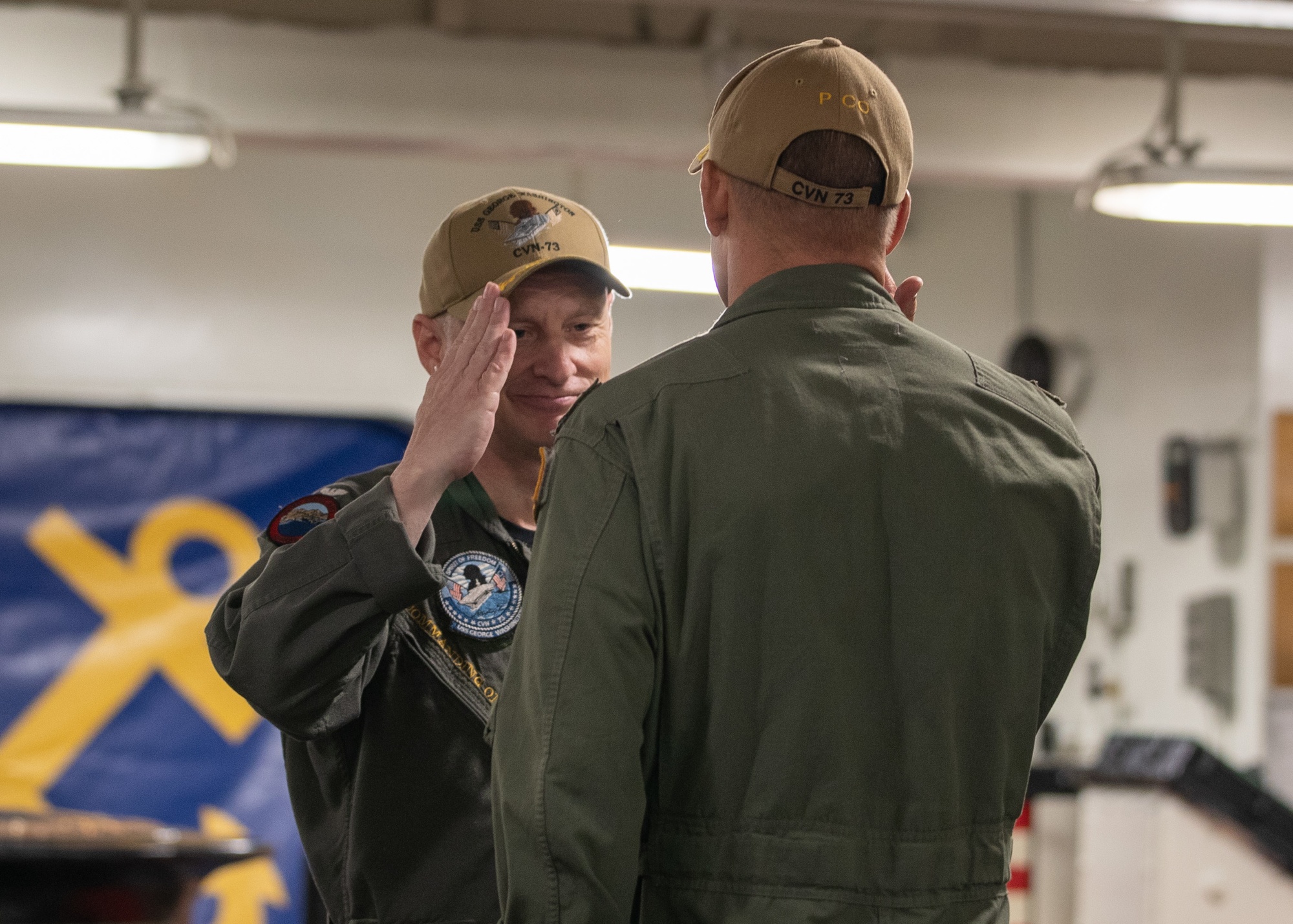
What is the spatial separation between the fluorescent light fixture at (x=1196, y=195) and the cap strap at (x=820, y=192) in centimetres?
367

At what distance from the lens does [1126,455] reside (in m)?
7.78

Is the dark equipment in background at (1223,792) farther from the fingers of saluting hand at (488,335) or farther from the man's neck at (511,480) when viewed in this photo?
the fingers of saluting hand at (488,335)

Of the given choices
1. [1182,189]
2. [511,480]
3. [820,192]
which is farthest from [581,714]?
[1182,189]

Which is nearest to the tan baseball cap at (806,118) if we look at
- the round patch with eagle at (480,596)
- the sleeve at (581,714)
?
the sleeve at (581,714)

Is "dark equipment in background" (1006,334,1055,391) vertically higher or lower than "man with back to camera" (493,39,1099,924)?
lower

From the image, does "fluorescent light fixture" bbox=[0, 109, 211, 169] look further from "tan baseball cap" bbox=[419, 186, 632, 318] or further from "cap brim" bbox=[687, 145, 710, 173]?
"cap brim" bbox=[687, 145, 710, 173]

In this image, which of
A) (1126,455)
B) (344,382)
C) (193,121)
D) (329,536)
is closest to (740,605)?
(329,536)

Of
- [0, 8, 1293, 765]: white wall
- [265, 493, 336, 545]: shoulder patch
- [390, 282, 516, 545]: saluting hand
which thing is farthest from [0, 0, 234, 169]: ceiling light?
[390, 282, 516, 545]: saluting hand

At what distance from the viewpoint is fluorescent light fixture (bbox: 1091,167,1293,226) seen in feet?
15.5

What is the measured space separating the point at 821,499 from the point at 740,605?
0.36 feet

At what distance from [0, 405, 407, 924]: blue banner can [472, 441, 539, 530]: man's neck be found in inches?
180

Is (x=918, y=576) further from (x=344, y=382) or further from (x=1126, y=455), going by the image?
(x=1126, y=455)

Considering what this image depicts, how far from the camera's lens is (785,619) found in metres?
1.24

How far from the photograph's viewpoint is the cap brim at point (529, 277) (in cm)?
179
